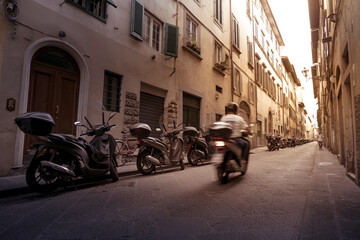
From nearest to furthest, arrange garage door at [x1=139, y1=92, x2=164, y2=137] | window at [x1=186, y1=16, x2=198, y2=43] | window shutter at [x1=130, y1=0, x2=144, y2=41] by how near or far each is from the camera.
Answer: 1. window shutter at [x1=130, y1=0, x2=144, y2=41]
2. garage door at [x1=139, y1=92, x2=164, y2=137]
3. window at [x1=186, y1=16, x2=198, y2=43]

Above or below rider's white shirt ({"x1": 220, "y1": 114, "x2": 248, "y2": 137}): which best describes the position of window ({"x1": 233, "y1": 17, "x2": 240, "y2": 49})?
above

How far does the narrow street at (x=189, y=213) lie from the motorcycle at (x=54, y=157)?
0.24 metres

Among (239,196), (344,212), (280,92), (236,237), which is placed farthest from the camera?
(280,92)

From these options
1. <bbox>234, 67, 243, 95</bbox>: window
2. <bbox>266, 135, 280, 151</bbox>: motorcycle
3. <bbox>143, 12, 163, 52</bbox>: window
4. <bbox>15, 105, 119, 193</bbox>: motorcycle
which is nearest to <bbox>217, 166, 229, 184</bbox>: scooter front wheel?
<bbox>15, 105, 119, 193</bbox>: motorcycle

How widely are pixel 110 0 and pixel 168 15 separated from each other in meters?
3.29

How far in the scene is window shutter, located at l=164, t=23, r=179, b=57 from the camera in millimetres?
9523

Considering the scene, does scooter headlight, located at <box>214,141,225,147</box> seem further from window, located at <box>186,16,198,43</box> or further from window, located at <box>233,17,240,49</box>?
window, located at <box>233,17,240,49</box>

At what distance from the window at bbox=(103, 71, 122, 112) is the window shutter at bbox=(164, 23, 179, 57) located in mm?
2650

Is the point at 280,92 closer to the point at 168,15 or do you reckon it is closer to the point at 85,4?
the point at 168,15

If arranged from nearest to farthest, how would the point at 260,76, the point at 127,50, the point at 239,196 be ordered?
the point at 239,196, the point at 127,50, the point at 260,76

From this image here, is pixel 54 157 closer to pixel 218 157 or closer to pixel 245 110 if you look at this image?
pixel 218 157

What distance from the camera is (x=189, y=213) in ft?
8.66

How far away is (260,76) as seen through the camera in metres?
21.9

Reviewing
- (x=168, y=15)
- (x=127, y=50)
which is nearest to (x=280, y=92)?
(x=168, y=15)
